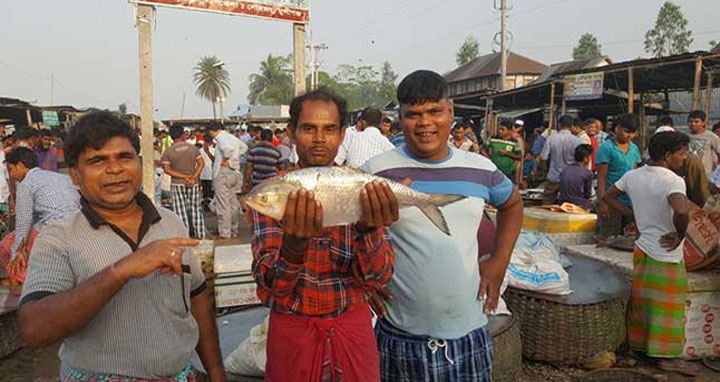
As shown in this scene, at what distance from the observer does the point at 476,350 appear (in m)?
2.07

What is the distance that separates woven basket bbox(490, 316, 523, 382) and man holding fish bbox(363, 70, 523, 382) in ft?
4.58

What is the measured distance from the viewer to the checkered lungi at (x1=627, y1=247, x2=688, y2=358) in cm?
385

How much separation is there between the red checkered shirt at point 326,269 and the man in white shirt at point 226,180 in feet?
22.3

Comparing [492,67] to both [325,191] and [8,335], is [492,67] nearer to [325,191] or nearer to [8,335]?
[8,335]

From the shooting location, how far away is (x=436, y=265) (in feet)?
6.57

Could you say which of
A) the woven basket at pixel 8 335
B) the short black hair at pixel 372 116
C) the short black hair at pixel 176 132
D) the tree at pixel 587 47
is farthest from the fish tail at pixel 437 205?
the tree at pixel 587 47

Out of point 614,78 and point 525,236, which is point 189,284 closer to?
point 525,236

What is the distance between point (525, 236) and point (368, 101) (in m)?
80.0

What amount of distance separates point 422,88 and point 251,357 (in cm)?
185

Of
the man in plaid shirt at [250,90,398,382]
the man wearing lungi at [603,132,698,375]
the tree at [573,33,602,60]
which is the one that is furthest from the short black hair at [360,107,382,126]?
the tree at [573,33,602,60]

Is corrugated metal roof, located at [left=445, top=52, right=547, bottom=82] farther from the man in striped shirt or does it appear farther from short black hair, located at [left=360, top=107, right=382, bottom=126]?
short black hair, located at [left=360, top=107, right=382, bottom=126]

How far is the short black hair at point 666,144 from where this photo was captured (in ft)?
12.5

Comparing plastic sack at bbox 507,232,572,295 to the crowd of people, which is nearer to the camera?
the crowd of people

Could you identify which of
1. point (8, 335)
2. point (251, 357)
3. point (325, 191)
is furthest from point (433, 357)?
point (8, 335)
